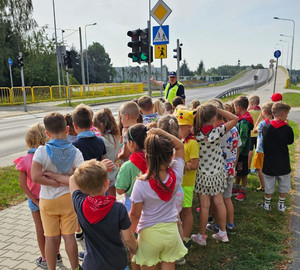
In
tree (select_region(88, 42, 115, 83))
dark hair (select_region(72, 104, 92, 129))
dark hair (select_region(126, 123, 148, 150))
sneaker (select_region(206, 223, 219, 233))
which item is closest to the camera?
dark hair (select_region(126, 123, 148, 150))

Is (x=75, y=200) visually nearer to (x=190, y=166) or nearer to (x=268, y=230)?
(x=190, y=166)

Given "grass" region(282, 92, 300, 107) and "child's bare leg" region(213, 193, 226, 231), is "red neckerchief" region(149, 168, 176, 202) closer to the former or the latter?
"child's bare leg" region(213, 193, 226, 231)

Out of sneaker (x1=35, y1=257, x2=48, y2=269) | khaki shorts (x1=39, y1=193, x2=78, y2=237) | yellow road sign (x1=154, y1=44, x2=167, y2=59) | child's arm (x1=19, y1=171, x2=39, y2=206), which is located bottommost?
sneaker (x1=35, y1=257, x2=48, y2=269)

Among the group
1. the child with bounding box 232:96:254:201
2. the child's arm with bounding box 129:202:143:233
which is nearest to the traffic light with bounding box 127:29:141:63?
the child with bounding box 232:96:254:201

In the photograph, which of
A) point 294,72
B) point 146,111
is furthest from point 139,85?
point 294,72

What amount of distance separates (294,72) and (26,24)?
6939 centimetres

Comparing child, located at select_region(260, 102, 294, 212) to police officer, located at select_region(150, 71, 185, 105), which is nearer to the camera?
child, located at select_region(260, 102, 294, 212)

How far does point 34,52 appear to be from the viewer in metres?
34.0

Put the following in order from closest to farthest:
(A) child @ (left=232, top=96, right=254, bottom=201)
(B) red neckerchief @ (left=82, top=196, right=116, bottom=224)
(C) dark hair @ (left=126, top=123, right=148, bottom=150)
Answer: (B) red neckerchief @ (left=82, top=196, right=116, bottom=224) → (C) dark hair @ (left=126, top=123, right=148, bottom=150) → (A) child @ (left=232, top=96, right=254, bottom=201)

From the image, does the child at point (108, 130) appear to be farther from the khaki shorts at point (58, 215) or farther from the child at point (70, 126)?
the khaki shorts at point (58, 215)

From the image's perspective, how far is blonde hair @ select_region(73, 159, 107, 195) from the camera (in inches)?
80.8

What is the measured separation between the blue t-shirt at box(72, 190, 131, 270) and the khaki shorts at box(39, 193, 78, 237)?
2.44ft

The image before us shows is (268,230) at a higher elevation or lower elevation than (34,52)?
lower

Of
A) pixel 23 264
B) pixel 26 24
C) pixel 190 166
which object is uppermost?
pixel 26 24
